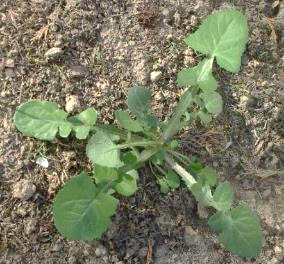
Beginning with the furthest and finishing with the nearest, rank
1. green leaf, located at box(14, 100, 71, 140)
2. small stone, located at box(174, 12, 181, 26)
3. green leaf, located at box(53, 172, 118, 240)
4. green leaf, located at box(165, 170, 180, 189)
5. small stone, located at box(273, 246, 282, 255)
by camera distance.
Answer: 1. small stone, located at box(174, 12, 181, 26)
2. small stone, located at box(273, 246, 282, 255)
3. green leaf, located at box(165, 170, 180, 189)
4. green leaf, located at box(14, 100, 71, 140)
5. green leaf, located at box(53, 172, 118, 240)

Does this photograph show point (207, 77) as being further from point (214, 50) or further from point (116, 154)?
point (116, 154)

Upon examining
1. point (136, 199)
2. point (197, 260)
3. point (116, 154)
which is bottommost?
point (197, 260)

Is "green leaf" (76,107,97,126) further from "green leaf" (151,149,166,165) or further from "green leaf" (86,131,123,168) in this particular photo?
"green leaf" (151,149,166,165)

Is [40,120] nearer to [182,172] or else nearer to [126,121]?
[126,121]

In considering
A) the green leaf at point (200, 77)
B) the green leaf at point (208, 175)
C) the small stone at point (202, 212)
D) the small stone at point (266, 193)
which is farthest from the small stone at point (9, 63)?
the small stone at point (266, 193)

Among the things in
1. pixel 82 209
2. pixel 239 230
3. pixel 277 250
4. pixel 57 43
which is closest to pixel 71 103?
pixel 57 43

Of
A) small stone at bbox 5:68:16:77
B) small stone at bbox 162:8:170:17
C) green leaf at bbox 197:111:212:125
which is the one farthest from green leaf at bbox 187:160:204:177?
small stone at bbox 5:68:16:77

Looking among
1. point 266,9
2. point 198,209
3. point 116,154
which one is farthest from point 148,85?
point 266,9
